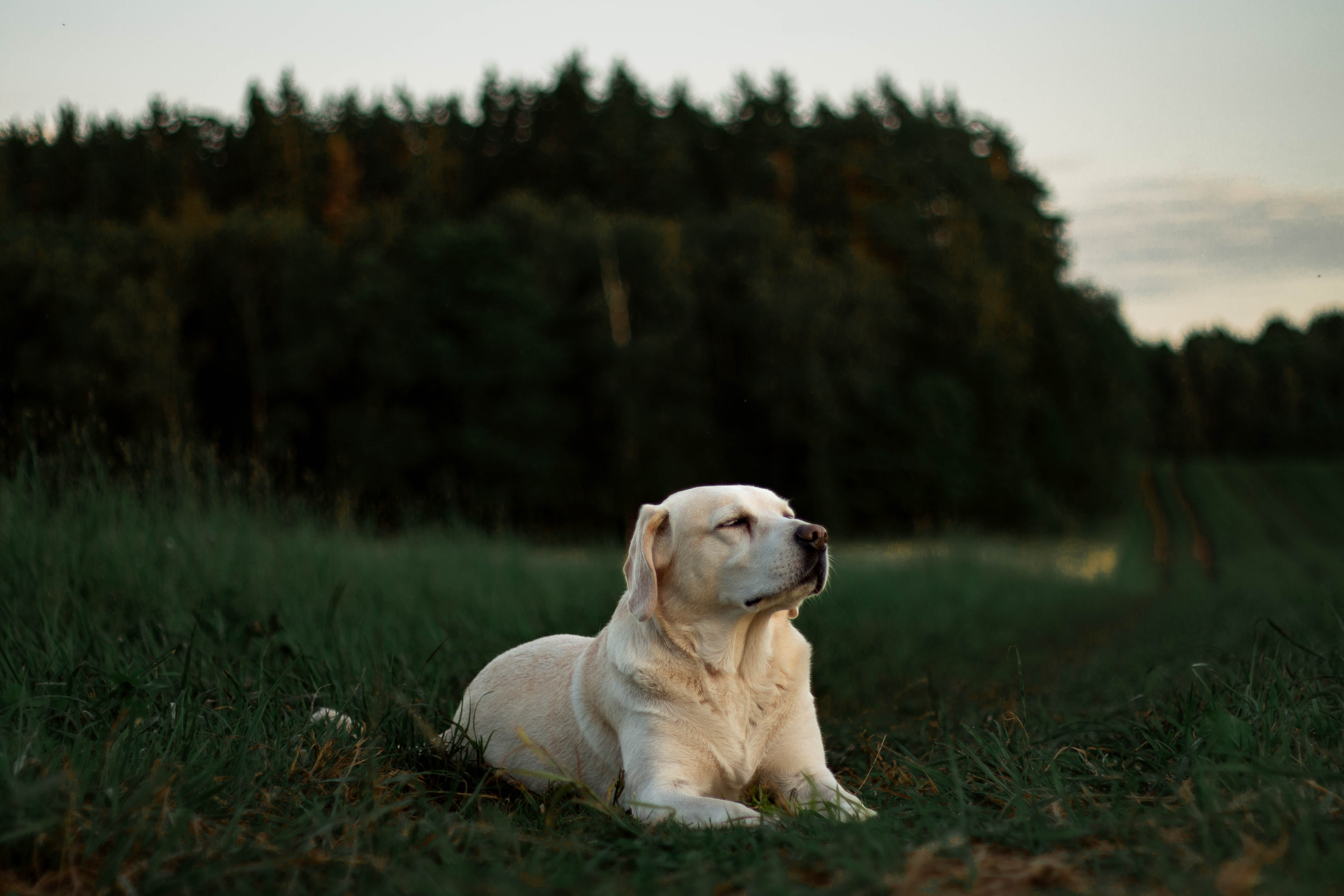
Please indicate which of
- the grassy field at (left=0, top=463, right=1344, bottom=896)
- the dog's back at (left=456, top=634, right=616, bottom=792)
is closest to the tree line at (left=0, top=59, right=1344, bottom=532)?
the grassy field at (left=0, top=463, right=1344, bottom=896)

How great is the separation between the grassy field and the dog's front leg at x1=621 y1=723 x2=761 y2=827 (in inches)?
7.5

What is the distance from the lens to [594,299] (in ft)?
114

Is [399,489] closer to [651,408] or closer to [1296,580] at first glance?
[651,408]

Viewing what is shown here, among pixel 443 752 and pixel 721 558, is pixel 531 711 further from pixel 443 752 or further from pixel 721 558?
pixel 721 558

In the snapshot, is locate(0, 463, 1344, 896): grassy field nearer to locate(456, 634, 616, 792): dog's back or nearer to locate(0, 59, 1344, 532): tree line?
locate(456, 634, 616, 792): dog's back

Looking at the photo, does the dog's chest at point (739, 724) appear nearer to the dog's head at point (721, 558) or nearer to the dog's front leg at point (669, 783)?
the dog's front leg at point (669, 783)

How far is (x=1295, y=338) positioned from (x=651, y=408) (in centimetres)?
6863

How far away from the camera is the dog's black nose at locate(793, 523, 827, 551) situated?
10.9 feet

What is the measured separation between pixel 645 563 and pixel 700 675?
0.47m

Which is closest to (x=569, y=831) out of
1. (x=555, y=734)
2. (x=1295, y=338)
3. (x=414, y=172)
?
(x=555, y=734)

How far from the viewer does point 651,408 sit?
34750 millimetres

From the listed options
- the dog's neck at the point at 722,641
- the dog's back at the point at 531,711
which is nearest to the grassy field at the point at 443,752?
the dog's back at the point at 531,711

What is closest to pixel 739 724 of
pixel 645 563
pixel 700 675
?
pixel 700 675

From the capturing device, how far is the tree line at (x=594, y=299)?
92.4 ft
